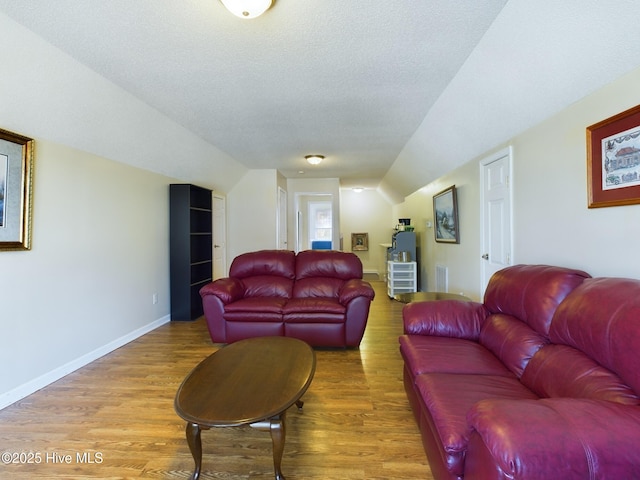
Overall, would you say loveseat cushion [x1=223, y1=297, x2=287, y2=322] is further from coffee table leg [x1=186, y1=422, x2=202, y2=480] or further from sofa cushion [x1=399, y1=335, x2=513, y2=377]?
coffee table leg [x1=186, y1=422, x2=202, y2=480]

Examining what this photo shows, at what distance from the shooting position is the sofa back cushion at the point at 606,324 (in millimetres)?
1062

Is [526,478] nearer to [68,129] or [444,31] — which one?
[444,31]

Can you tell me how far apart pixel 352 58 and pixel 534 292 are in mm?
1950

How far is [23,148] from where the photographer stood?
2248 millimetres

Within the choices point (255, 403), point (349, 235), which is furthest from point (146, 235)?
point (349, 235)

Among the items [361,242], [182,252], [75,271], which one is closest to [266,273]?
[182,252]

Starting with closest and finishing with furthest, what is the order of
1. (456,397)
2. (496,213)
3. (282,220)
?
(456,397) < (496,213) < (282,220)

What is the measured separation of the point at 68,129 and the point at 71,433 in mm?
2317

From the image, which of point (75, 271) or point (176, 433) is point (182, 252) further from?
point (176, 433)

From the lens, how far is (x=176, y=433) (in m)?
1.83

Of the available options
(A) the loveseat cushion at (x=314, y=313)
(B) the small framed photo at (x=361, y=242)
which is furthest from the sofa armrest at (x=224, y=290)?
(B) the small framed photo at (x=361, y=242)

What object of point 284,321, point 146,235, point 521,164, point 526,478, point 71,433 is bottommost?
point 71,433

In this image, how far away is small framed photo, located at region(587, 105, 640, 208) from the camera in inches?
58.2


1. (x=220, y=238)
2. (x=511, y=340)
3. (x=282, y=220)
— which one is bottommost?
(x=511, y=340)
